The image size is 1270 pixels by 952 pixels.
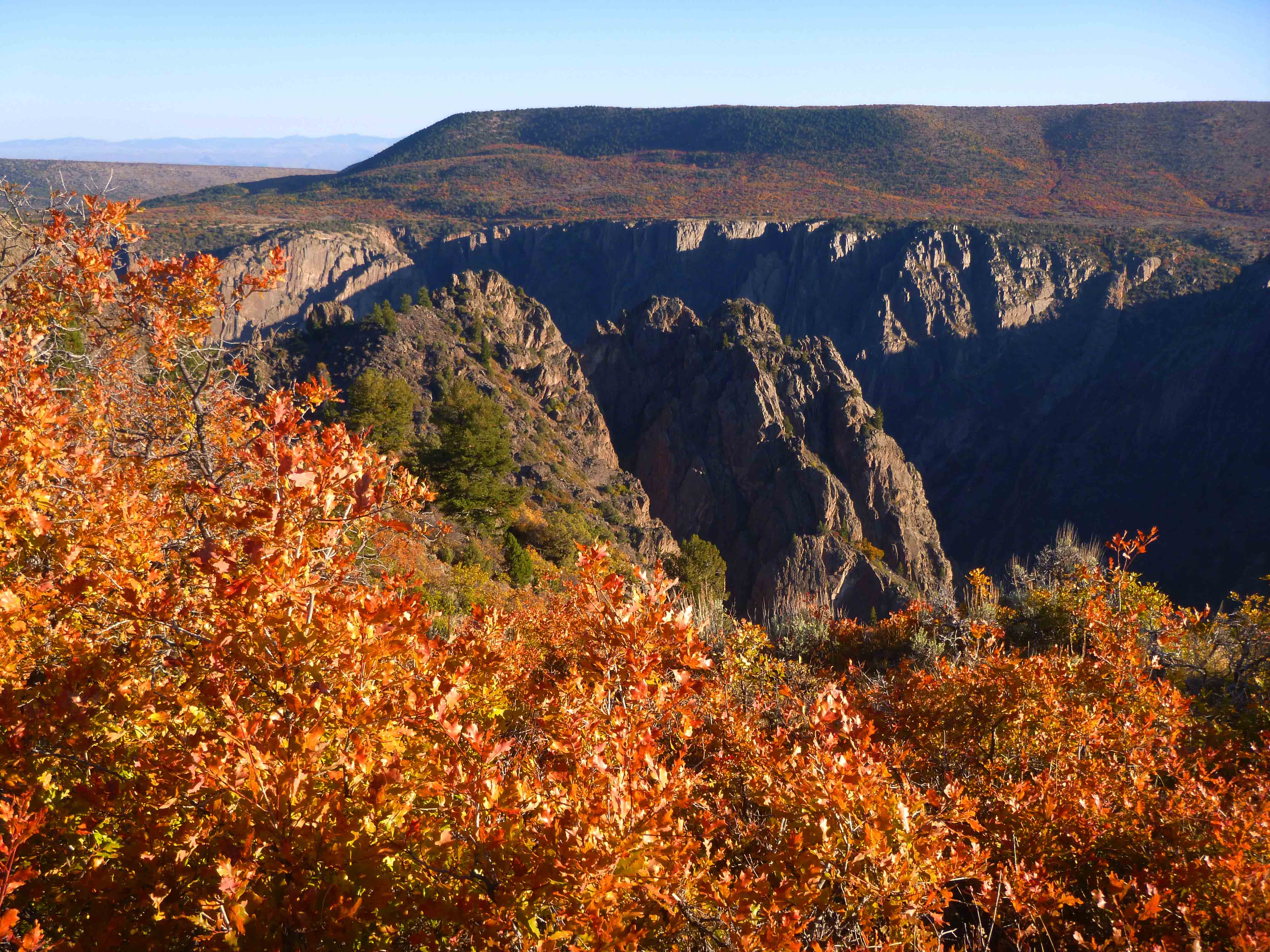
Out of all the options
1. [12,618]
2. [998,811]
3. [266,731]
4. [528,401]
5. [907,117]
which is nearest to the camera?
[266,731]

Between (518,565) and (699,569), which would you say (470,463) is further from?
(699,569)

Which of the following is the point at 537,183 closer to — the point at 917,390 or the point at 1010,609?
the point at 917,390

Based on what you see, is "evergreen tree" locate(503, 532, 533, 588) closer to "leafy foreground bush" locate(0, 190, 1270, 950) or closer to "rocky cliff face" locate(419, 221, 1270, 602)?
"leafy foreground bush" locate(0, 190, 1270, 950)

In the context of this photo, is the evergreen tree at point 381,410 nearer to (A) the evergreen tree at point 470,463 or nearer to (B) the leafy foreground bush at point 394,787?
(A) the evergreen tree at point 470,463

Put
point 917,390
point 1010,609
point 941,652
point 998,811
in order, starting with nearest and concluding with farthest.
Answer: point 998,811
point 941,652
point 1010,609
point 917,390

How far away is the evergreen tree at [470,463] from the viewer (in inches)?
966

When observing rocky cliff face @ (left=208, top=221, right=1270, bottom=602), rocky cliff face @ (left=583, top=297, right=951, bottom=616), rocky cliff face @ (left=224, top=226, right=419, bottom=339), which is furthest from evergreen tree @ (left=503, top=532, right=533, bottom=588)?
rocky cliff face @ (left=224, top=226, right=419, bottom=339)

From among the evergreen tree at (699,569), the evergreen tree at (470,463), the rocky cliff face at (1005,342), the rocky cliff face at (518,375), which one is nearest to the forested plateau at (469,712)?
the evergreen tree at (470,463)

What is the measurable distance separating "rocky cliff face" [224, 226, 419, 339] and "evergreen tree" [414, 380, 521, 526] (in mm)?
57952

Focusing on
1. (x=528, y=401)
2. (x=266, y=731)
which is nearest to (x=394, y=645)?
(x=266, y=731)

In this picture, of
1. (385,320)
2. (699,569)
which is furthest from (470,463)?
(385,320)

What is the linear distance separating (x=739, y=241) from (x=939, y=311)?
2859 cm

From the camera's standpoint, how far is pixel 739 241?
97312 millimetres

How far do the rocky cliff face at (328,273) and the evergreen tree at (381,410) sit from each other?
180 feet
